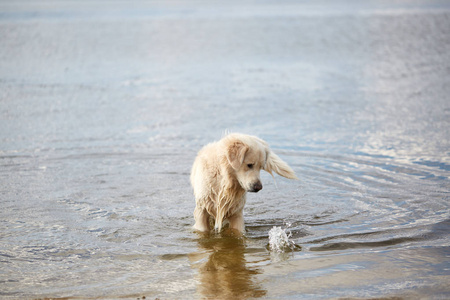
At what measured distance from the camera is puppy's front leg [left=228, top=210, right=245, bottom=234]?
23.3 ft

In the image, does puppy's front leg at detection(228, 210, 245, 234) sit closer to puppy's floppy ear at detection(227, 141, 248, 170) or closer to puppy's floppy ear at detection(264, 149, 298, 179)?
puppy's floppy ear at detection(264, 149, 298, 179)

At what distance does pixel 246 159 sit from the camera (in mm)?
6320

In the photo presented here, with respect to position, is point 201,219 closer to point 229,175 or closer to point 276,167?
point 229,175

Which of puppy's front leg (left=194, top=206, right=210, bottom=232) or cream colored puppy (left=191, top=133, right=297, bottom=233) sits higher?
cream colored puppy (left=191, top=133, right=297, bottom=233)

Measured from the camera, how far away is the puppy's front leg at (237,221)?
7.09 m

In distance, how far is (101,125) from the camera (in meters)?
12.4

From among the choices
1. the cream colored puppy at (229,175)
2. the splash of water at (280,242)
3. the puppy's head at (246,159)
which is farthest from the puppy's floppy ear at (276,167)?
the splash of water at (280,242)

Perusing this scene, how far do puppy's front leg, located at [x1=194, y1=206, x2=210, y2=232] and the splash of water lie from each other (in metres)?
0.86

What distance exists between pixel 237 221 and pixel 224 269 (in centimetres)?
Result: 97

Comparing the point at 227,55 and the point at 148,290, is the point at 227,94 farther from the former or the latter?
the point at 148,290

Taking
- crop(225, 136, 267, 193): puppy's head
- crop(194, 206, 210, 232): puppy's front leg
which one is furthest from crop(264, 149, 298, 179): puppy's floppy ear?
crop(194, 206, 210, 232): puppy's front leg

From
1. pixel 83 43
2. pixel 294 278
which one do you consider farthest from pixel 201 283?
pixel 83 43

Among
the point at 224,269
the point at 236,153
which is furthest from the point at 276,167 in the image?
the point at 224,269

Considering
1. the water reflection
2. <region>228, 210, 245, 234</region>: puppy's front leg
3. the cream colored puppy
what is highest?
the cream colored puppy
